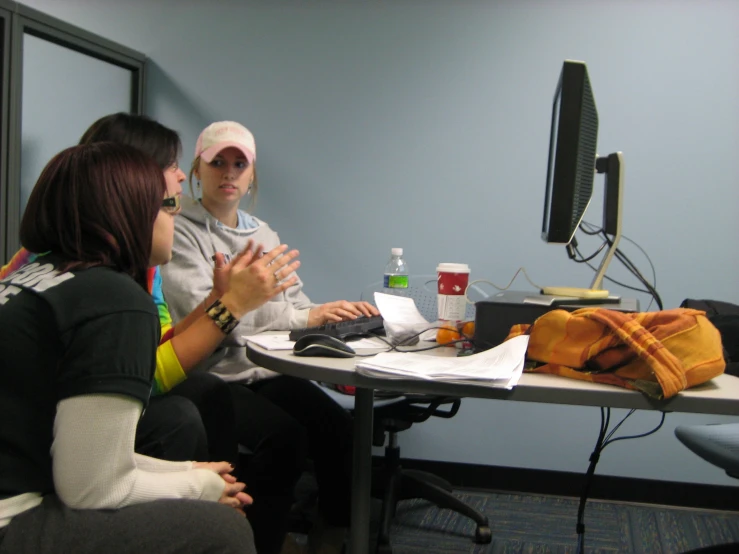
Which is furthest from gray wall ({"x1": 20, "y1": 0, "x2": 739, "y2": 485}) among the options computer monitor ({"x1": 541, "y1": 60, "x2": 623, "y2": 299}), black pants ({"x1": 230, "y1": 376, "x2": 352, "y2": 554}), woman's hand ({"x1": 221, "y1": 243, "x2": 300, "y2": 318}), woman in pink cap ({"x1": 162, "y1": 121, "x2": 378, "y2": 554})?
woman's hand ({"x1": 221, "y1": 243, "x2": 300, "y2": 318})

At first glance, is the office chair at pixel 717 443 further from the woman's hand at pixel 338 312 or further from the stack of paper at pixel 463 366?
the woman's hand at pixel 338 312

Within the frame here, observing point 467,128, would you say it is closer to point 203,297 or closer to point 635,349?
point 203,297

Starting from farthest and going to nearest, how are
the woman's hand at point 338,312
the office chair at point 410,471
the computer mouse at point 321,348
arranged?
1. the office chair at point 410,471
2. the woman's hand at point 338,312
3. the computer mouse at point 321,348

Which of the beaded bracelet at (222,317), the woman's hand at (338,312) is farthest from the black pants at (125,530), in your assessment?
the woman's hand at (338,312)

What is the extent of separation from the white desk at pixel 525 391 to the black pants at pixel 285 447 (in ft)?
1.48

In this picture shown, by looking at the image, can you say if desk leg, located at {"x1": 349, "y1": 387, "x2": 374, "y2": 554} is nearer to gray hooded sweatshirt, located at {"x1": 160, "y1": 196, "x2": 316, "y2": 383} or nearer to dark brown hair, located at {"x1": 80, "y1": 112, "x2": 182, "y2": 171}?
gray hooded sweatshirt, located at {"x1": 160, "y1": 196, "x2": 316, "y2": 383}

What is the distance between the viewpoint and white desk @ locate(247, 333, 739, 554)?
3.11 feet

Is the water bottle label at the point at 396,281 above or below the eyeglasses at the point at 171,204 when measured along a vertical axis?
below

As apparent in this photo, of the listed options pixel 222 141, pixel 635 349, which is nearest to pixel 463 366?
pixel 635 349

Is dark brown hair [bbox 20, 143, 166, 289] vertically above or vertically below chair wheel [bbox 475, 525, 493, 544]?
above

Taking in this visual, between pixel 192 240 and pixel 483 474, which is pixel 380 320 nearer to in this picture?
pixel 192 240

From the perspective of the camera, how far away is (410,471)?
2266 millimetres

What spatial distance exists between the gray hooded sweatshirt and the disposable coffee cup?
0.43 metres

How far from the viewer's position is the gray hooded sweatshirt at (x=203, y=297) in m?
1.68
